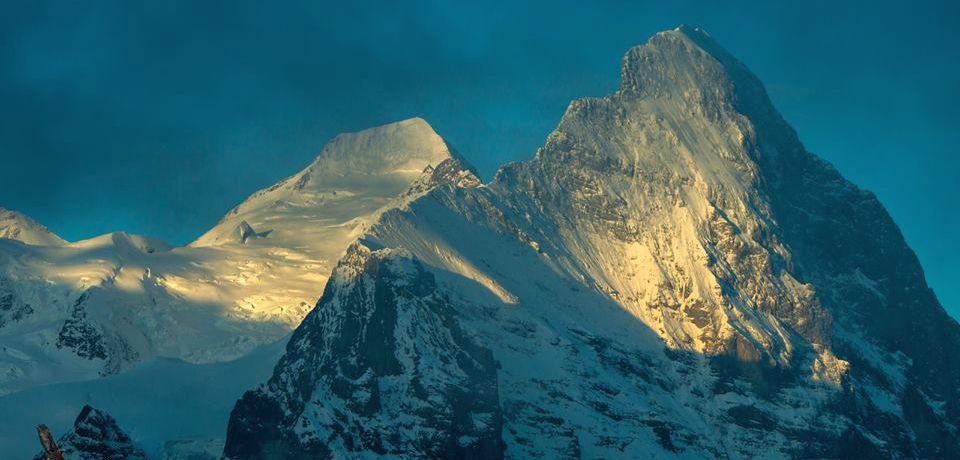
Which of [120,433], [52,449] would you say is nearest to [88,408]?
[120,433]

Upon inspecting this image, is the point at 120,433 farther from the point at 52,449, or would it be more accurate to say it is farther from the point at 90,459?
the point at 52,449

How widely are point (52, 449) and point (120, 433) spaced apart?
4837 inches

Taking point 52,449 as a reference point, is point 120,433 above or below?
above

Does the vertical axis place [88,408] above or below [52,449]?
above

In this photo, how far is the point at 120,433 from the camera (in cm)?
19938

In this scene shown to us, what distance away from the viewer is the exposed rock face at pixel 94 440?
19125cm

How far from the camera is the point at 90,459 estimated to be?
19075cm

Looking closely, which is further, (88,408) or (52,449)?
(88,408)

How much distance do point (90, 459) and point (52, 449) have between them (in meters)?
115

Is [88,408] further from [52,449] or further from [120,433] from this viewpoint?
[52,449]

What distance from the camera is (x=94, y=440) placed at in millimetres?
193000

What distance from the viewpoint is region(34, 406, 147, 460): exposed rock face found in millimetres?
191250

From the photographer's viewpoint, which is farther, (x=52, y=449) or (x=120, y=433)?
(x=120, y=433)

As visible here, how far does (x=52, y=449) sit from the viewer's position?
7931cm
